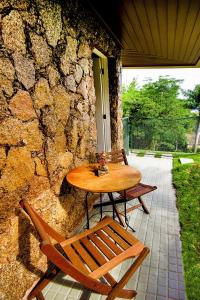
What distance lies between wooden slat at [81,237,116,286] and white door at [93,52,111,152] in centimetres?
264

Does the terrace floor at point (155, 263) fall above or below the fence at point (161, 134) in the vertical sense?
below

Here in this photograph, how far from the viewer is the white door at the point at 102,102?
13.2 feet

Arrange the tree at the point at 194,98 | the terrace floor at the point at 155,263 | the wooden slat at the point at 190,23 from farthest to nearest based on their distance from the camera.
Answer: the tree at the point at 194,98 → the wooden slat at the point at 190,23 → the terrace floor at the point at 155,263

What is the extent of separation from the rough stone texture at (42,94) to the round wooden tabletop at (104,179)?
2.79ft

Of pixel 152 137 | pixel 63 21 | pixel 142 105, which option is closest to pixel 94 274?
pixel 63 21

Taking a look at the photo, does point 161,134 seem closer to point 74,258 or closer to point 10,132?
Result: point 74,258

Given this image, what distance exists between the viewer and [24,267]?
1899mm

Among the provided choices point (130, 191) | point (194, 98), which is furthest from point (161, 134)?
point (130, 191)

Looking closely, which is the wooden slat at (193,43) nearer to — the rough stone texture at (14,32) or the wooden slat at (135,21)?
the wooden slat at (135,21)

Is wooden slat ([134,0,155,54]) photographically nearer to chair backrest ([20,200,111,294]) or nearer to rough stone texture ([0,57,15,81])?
rough stone texture ([0,57,15,81])

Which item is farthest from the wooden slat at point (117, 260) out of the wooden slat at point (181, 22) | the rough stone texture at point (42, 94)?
the wooden slat at point (181, 22)

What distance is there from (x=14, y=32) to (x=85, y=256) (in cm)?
184

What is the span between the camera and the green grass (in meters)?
2.11

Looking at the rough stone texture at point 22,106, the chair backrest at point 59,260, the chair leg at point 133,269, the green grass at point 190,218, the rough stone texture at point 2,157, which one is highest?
the rough stone texture at point 22,106
